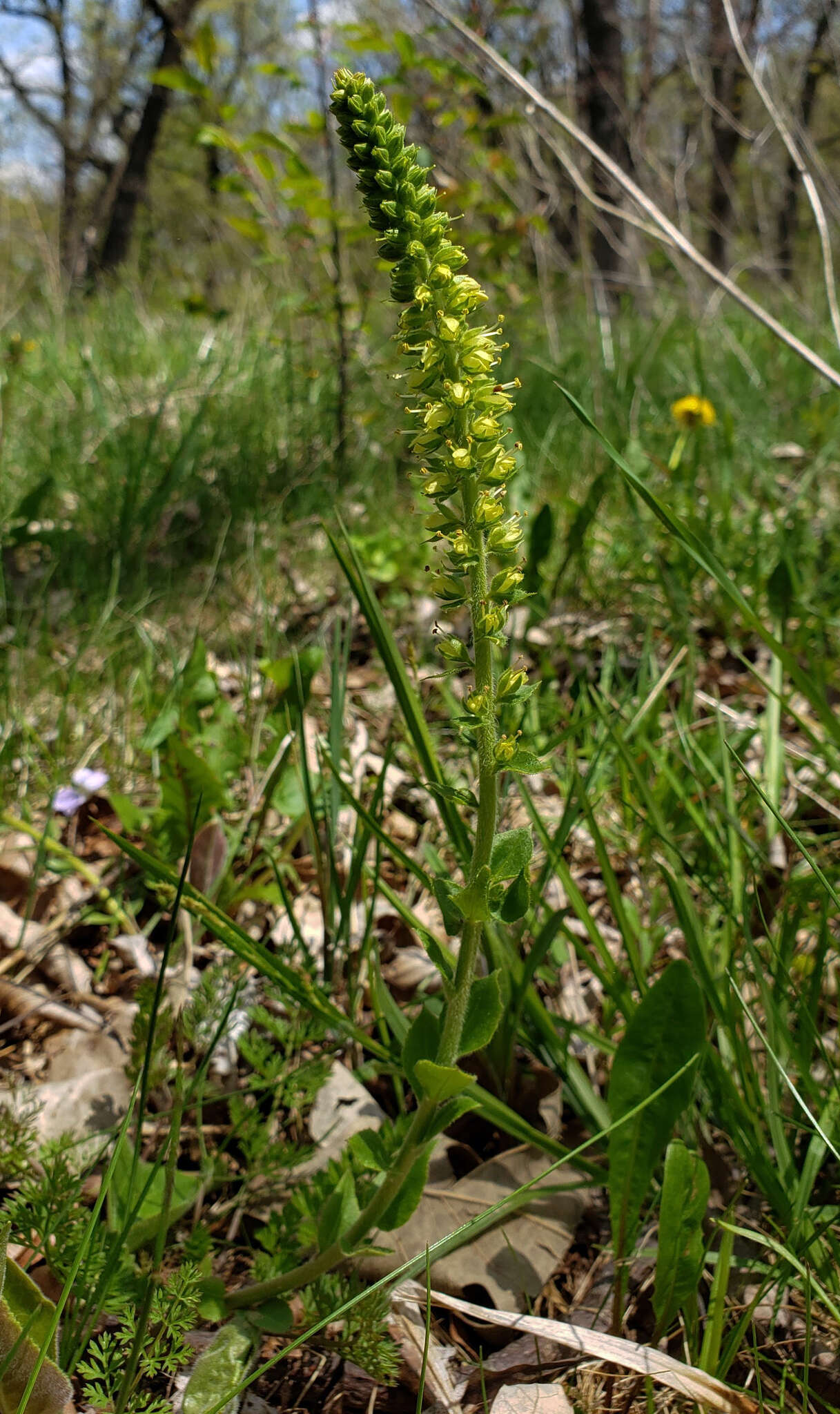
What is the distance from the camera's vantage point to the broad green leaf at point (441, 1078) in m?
0.81

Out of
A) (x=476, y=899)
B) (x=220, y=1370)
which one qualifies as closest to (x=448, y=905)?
(x=476, y=899)

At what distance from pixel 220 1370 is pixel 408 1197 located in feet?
0.90

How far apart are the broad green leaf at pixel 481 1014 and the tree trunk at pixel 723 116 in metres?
2.41

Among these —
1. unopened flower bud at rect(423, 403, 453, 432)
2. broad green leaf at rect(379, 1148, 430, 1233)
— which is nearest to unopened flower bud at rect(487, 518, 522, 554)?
unopened flower bud at rect(423, 403, 453, 432)

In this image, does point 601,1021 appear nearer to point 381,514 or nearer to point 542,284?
point 381,514

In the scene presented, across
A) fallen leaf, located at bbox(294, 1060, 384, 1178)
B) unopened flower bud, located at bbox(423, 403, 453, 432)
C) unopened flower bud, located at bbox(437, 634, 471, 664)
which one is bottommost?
fallen leaf, located at bbox(294, 1060, 384, 1178)

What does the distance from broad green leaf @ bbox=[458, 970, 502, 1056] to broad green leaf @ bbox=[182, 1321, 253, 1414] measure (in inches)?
17.1

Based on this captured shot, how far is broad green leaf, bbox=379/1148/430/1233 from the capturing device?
951 millimetres

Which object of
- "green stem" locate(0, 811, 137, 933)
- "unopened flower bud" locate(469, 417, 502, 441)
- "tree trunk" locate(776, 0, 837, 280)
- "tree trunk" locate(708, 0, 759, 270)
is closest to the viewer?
"unopened flower bud" locate(469, 417, 502, 441)

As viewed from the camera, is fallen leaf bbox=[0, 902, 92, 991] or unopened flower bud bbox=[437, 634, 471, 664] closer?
unopened flower bud bbox=[437, 634, 471, 664]

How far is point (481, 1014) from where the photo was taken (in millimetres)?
908

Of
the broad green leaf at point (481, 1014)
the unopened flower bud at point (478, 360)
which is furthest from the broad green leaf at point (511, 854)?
the unopened flower bud at point (478, 360)

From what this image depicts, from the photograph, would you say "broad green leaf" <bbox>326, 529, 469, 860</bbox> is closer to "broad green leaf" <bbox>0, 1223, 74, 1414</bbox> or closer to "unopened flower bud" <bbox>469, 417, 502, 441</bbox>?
"unopened flower bud" <bbox>469, 417, 502, 441</bbox>

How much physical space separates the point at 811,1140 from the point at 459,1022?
1.87 ft
